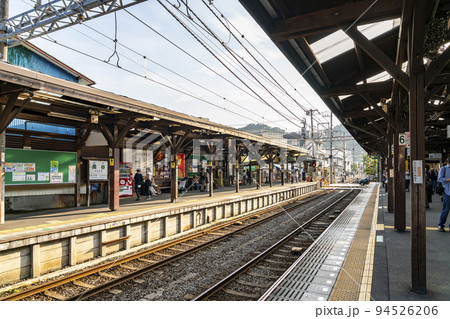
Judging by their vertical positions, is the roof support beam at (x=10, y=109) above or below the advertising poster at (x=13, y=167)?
above

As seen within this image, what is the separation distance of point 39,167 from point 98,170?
2145mm

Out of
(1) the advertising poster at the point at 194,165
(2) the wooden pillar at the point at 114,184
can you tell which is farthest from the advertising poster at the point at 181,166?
(2) the wooden pillar at the point at 114,184

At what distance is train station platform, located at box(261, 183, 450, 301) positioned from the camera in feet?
12.7

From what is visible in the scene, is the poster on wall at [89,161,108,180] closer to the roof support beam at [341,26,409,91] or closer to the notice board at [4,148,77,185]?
the notice board at [4,148,77,185]

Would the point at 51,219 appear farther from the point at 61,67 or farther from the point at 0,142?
the point at 61,67

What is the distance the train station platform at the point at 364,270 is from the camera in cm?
388

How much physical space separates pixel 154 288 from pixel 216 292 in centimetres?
109

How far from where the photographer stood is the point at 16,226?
6.05m

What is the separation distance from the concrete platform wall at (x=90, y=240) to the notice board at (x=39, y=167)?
9.84ft

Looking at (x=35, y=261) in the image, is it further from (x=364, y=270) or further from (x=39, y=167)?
(x=364, y=270)

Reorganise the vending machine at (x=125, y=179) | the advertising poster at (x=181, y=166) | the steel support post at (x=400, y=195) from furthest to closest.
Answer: the advertising poster at (x=181, y=166) → the vending machine at (x=125, y=179) → the steel support post at (x=400, y=195)

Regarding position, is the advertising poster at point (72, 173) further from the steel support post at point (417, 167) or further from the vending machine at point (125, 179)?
the steel support post at point (417, 167)

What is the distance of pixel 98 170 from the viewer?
10141mm

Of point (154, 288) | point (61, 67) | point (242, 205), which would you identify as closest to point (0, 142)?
point (154, 288)
